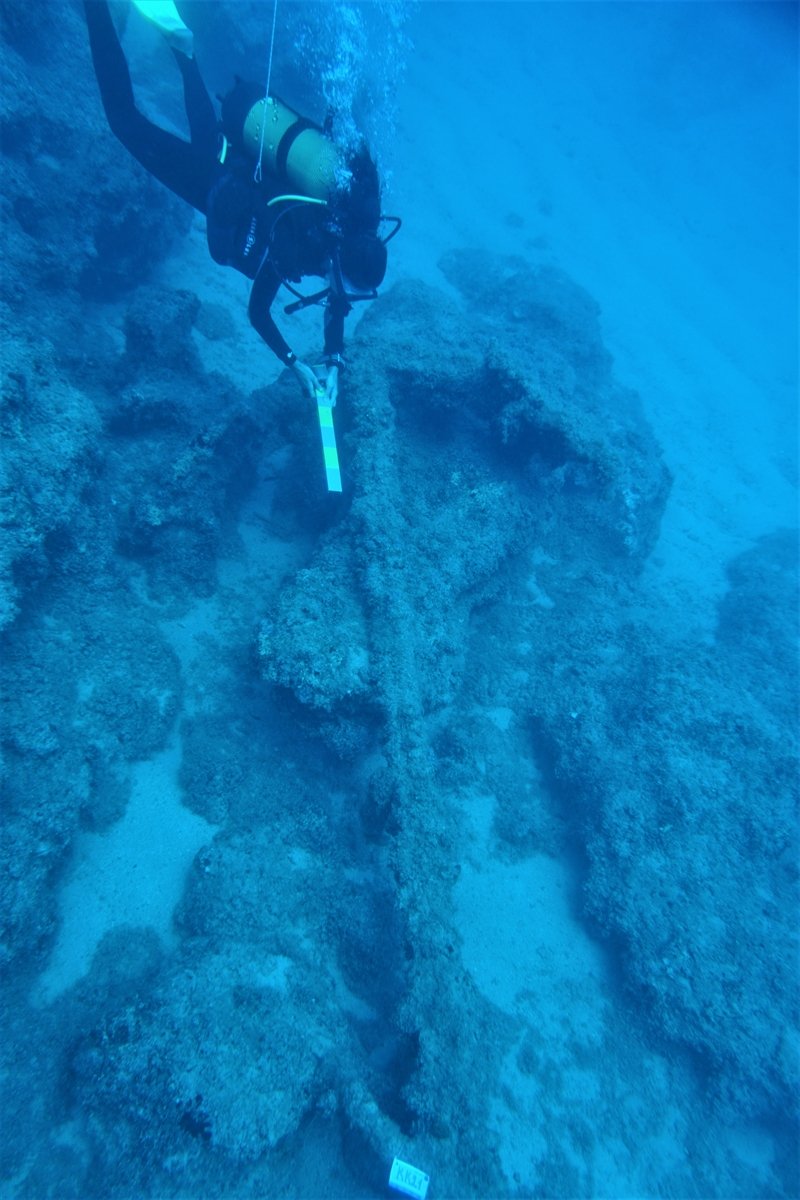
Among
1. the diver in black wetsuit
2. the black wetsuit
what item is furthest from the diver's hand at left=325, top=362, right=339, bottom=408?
the black wetsuit

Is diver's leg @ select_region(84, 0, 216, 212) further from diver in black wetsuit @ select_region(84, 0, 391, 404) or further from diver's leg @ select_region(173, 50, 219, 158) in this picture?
diver's leg @ select_region(173, 50, 219, 158)

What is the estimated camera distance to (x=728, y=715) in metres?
4.81

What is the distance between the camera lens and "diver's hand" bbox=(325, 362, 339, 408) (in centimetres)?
443

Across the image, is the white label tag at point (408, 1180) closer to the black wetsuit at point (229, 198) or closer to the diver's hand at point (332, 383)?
the diver's hand at point (332, 383)

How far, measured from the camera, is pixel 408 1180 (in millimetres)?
2629

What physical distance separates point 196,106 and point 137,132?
733 millimetres

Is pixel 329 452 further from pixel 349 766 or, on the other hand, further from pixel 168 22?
pixel 168 22

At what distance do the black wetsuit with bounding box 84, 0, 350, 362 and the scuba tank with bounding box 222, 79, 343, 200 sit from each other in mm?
124

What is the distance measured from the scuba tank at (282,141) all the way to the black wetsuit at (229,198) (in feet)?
0.41

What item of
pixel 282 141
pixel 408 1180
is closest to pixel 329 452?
pixel 282 141

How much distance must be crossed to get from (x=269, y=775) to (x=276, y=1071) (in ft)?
5.17

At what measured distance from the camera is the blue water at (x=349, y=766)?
9.11 ft

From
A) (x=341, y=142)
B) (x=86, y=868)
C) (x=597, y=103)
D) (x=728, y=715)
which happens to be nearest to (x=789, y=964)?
(x=728, y=715)

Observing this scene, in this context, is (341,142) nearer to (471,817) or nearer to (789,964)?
(471,817)
